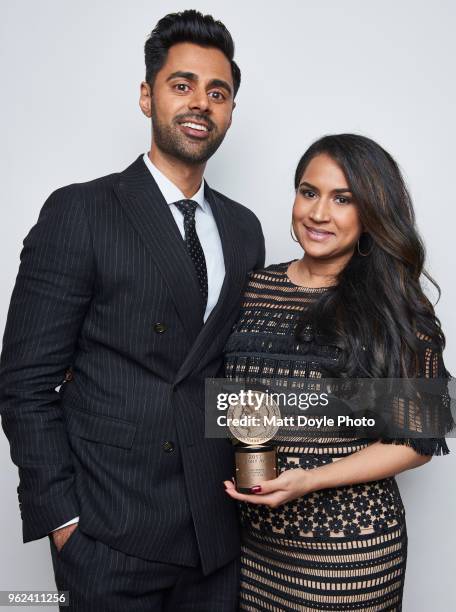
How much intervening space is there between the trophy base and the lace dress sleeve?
1.66 feet

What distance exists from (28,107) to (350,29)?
1.66m

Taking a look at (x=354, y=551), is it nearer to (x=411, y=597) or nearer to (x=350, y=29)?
(x=411, y=597)

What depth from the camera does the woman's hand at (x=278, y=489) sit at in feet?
7.00

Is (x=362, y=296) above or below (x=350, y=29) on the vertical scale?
below

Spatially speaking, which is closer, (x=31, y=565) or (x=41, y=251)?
(x=41, y=251)

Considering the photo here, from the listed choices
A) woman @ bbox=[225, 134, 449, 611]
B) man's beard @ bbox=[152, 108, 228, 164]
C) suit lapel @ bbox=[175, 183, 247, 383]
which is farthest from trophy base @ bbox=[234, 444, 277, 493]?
man's beard @ bbox=[152, 108, 228, 164]

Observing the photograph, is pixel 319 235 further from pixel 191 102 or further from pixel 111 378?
pixel 111 378

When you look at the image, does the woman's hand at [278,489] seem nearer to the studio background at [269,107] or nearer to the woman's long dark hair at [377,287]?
the woman's long dark hair at [377,287]

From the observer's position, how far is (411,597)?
3.55 m

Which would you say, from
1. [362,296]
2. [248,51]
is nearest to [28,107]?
[248,51]

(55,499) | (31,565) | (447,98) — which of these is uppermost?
(447,98)

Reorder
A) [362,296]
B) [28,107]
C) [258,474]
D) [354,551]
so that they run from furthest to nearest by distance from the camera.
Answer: [28,107]
[362,296]
[354,551]
[258,474]

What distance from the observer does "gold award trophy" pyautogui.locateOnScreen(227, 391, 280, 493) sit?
2139 mm

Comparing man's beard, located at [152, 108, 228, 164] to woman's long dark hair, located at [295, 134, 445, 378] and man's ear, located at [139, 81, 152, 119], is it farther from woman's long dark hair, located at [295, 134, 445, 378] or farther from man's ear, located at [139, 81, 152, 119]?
woman's long dark hair, located at [295, 134, 445, 378]
